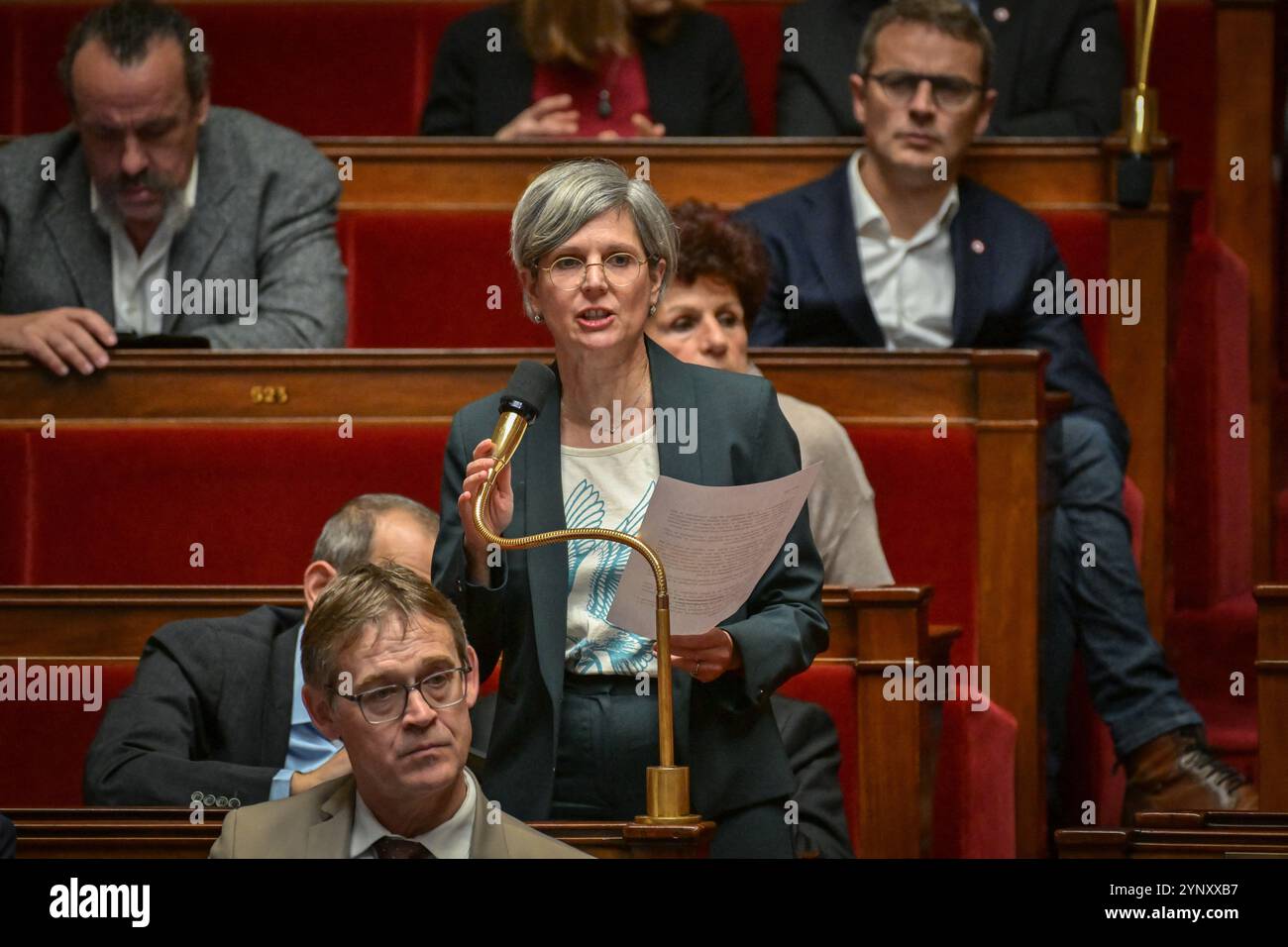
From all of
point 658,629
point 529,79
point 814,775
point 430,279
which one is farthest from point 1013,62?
point 658,629

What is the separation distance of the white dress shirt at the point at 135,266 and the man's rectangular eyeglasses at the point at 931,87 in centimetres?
74

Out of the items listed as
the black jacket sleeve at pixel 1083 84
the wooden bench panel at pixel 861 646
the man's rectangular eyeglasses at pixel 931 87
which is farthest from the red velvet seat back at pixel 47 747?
the black jacket sleeve at pixel 1083 84

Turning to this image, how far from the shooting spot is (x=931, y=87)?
2330 millimetres

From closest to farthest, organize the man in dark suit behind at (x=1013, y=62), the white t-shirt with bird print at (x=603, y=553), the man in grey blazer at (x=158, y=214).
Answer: the white t-shirt with bird print at (x=603, y=553) < the man in grey blazer at (x=158, y=214) < the man in dark suit behind at (x=1013, y=62)

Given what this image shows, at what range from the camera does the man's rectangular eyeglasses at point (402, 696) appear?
1.35m

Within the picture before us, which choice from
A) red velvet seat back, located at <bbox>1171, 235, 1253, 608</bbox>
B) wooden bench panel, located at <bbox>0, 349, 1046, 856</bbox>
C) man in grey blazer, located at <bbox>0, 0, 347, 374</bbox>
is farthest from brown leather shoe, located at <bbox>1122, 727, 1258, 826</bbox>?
man in grey blazer, located at <bbox>0, 0, 347, 374</bbox>

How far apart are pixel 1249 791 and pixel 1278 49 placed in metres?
1.10

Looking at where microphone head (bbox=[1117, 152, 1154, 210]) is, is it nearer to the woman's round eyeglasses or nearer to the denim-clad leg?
the denim-clad leg

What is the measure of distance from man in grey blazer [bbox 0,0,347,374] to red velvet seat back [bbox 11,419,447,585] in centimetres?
16

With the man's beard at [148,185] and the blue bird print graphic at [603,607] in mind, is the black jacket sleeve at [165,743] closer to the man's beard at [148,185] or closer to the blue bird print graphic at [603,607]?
the blue bird print graphic at [603,607]

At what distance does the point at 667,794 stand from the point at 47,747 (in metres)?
0.80

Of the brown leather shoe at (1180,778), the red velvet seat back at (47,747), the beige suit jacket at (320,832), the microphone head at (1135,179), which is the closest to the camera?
the beige suit jacket at (320,832)
